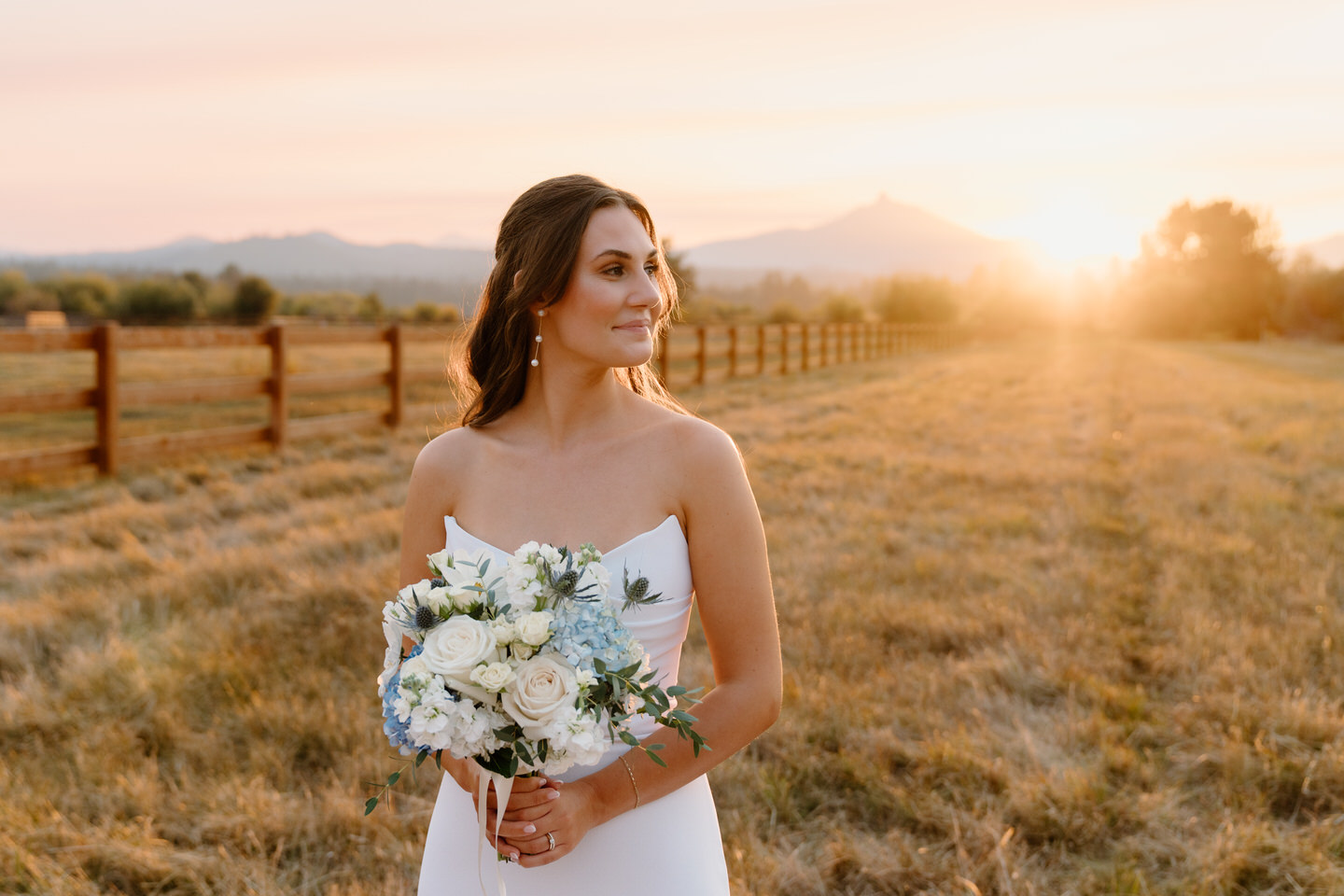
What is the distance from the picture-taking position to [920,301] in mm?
73062

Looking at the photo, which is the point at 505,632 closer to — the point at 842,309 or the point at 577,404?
the point at 577,404

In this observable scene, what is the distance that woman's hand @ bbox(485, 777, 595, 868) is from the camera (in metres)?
1.65

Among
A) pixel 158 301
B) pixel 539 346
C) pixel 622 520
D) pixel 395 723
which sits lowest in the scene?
pixel 395 723

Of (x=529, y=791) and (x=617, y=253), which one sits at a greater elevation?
(x=617, y=253)

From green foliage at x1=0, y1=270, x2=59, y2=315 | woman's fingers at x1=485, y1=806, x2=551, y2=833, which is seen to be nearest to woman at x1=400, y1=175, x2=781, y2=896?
woman's fingers at x1=485, y1=806, x2=551, y2=833

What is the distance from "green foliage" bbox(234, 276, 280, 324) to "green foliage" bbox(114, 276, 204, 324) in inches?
82.5

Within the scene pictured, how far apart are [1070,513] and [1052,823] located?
4810mm

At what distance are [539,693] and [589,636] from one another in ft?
0.38

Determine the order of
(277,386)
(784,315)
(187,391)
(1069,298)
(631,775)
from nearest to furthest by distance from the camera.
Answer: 1. (631,775)
2. (187,391)
3. (277,386)
4. (784,315)
5. (1069,298)

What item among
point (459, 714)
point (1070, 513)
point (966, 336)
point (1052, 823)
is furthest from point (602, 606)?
point (966, 336)

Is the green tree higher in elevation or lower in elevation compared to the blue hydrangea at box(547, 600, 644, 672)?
higher

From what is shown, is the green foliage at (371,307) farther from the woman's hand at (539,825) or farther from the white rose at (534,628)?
the white rose at (534,628)

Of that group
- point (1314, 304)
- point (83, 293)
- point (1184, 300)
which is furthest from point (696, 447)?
point (1314, 304)

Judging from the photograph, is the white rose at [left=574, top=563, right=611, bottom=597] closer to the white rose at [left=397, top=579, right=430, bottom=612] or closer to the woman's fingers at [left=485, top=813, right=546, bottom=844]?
the white rose at [left=397, top=579, right=430, bottom=612]
